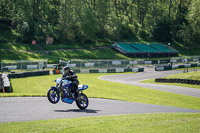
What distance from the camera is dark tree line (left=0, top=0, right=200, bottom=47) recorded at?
232 feet

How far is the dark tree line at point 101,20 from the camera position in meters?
70.8

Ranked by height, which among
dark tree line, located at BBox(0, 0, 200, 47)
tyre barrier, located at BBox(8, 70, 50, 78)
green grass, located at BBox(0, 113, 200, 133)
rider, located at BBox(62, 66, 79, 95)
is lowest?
green grass, located at BBox(0, 113, 200, 133)

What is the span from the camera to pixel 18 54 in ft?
192

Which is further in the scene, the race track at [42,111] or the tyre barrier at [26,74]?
the tyre barrier at [26,74]

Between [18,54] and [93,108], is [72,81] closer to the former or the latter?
[93,108]

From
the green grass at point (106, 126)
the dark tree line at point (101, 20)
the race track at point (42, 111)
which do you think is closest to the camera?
the green grass at point (106, 126)

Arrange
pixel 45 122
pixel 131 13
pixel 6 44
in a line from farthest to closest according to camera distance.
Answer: pixel 131 13 < pixel 6 44 < pixel 45 122

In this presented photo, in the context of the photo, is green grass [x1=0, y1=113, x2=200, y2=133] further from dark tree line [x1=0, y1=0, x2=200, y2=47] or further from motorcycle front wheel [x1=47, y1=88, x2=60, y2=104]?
dark tree line [x1=0, y1=0, x2=200, y2=47]

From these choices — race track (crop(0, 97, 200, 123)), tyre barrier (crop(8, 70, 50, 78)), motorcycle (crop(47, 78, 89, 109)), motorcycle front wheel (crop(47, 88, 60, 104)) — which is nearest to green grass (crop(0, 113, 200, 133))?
race track (crop(0, 97, 200, 123))

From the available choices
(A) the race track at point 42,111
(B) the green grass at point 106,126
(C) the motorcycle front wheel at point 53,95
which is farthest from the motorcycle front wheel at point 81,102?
(B) the green grass at point 106,126

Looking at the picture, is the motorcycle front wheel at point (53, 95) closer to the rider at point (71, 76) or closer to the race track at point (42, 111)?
the race track at point (42, 111)

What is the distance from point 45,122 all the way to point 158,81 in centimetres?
2772

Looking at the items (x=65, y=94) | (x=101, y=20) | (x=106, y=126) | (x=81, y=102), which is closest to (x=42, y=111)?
(x=65, y=94)

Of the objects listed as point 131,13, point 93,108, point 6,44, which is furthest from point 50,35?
point 93,108
